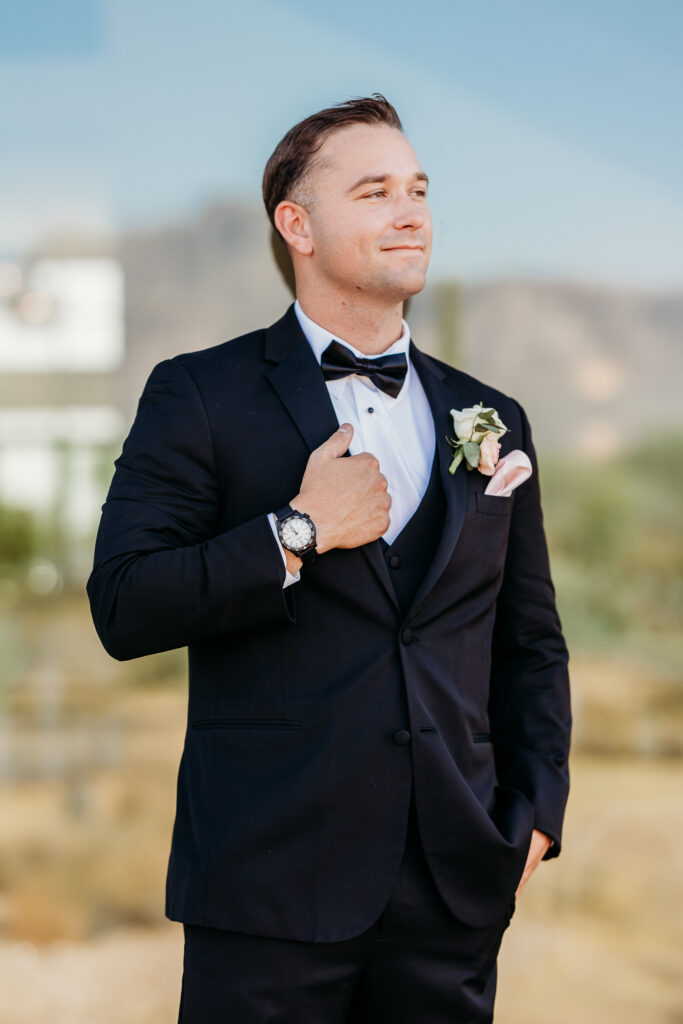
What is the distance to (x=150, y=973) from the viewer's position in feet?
12.1

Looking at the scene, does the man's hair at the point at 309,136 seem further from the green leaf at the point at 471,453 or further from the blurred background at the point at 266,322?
the blurred background at the point at 266,322

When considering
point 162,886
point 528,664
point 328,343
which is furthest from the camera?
point 162,886

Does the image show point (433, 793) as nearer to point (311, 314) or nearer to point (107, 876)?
point (311, 314)

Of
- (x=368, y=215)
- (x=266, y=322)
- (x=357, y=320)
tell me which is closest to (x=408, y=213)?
(x=368, y=215)

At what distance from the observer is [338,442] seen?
5.17 ft

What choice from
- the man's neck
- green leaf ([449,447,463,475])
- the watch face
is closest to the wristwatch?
the watch face

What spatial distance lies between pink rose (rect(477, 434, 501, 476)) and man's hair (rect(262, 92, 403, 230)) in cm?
45

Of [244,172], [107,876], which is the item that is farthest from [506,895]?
[244,172]

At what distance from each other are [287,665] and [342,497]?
237mm

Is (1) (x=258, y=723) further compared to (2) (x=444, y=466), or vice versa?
(2) (x=444, y=466)

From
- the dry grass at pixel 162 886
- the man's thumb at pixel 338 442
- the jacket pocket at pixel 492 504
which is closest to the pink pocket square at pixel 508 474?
the jacket pocket at pixel 492 504

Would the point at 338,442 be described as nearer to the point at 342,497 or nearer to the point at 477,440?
the point at 342,497

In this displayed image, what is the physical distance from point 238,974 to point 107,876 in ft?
8.10

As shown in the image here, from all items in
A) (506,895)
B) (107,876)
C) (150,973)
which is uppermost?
(506,895)
